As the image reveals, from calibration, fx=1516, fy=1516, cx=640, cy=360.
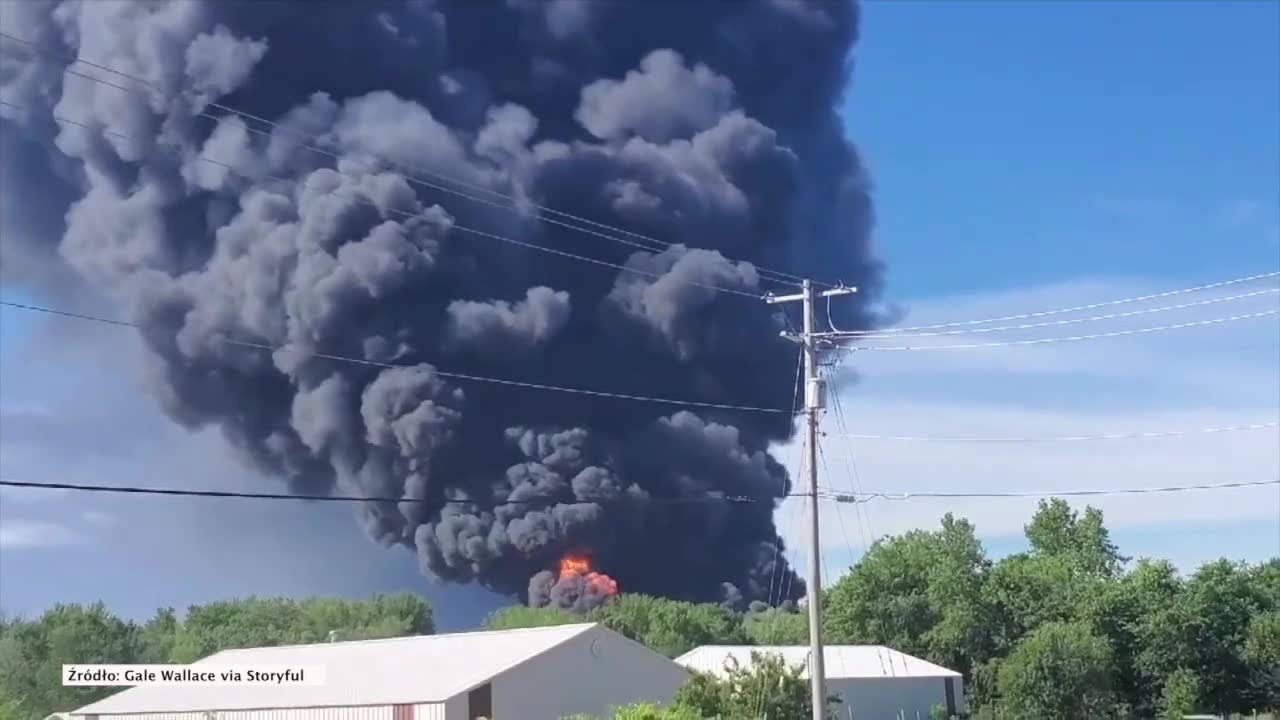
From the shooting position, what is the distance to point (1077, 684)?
2721 inches

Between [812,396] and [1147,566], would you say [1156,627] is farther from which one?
[812,396]

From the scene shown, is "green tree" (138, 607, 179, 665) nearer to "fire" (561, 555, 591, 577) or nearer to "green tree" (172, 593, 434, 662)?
"green tree" (172, 593, 434, 662)

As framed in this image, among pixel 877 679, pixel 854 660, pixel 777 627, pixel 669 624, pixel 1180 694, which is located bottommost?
pixel 1180 694

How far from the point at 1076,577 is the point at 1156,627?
10.2 metres

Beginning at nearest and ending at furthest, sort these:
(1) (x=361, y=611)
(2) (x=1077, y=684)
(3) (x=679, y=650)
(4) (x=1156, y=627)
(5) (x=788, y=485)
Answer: (2) (x=1077, y=684)
(4) (x=1156, y=627)
(3) (x=679, y=650)
(1) (x=361, y=611)
(5) (x=788, y=485)

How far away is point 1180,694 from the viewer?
71688 millimetres

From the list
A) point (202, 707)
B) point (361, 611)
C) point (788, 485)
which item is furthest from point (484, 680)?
point (788, 485)

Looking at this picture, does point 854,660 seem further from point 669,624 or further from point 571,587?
point 571,587

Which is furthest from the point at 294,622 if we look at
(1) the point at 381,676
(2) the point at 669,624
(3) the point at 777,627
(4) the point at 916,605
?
(1) the point at 381,676

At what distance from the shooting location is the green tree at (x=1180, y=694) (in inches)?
2793

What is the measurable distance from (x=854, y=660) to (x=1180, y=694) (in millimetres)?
15641

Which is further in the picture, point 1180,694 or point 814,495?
point 1180,694
